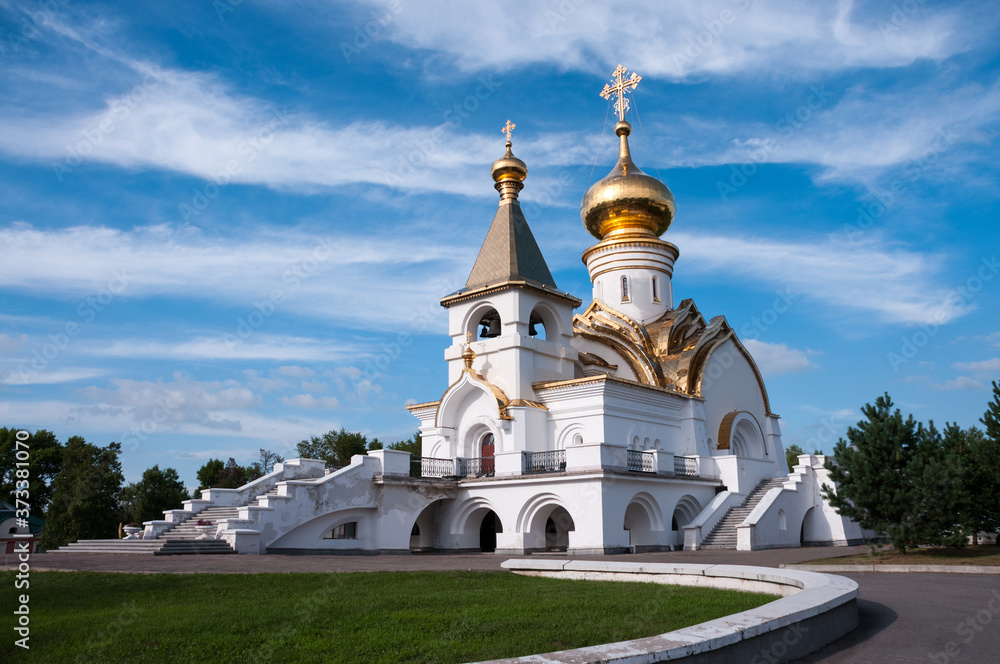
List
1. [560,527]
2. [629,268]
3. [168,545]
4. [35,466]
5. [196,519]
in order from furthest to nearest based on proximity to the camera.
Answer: [35,466], [629,268], [560,527], [196,519], [168,545]

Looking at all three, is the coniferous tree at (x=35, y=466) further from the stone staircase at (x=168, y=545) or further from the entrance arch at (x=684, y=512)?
the entrance arch at (x=684, y=512)

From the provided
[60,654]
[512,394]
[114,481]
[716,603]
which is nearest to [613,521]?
[512,394]

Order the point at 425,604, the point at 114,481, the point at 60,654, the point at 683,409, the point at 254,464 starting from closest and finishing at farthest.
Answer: the point at 60,654
the point at 425,604
the point at 683,409
the point at 114,481
the point at 254,464

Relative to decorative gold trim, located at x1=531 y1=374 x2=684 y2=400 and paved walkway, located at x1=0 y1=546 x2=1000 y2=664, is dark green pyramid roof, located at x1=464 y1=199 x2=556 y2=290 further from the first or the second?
paved walkway, located at x1=0 y1=546 x2=1000 y2=664

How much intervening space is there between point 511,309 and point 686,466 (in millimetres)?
6105

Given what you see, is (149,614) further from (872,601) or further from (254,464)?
(254,464)

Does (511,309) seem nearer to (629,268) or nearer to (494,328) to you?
(494,328)

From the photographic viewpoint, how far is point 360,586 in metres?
8.18

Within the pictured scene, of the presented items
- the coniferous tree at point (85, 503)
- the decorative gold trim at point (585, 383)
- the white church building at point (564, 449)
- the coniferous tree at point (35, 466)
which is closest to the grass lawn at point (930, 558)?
the white church building at point (564, 449)

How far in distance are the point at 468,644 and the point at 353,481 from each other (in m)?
11.9

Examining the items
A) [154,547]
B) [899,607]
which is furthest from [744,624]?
[154,547]

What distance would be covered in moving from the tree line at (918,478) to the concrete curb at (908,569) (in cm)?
108

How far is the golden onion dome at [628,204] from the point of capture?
2552 cm

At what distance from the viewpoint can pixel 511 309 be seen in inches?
771
